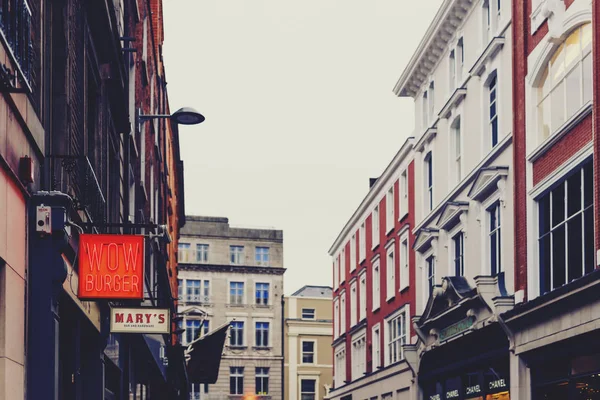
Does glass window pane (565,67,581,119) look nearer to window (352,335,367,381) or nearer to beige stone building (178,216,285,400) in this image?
window (352,335,367,381)

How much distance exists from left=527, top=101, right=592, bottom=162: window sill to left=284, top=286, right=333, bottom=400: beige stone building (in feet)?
190

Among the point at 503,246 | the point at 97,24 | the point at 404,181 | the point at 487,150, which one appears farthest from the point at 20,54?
the point at 404,181

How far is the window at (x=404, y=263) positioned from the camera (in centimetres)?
4025

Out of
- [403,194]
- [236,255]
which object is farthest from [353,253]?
[236,255]

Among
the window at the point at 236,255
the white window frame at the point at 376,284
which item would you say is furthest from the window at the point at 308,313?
the white window frame at the point at 376,284

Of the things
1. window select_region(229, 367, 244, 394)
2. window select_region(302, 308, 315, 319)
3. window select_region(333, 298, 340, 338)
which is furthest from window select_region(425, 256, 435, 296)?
window select_region(302, 308, 315, 319)

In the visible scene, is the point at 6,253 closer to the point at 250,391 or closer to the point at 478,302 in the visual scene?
the point at 478,302

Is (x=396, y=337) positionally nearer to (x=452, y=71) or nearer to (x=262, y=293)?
(x=452, y=71)

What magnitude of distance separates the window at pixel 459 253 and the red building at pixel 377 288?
22.5ft

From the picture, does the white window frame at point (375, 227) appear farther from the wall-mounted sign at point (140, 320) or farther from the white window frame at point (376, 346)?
the wall-mounted sign at point (140, 320)

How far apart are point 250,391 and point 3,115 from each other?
6889 cm

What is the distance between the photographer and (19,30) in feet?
29.0

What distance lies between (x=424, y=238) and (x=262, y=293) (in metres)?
44.2

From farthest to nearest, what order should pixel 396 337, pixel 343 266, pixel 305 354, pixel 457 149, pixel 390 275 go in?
pixel 305 354, pixel 343 266, pixel 390 275, pixel 396 337, pixel 457 149
